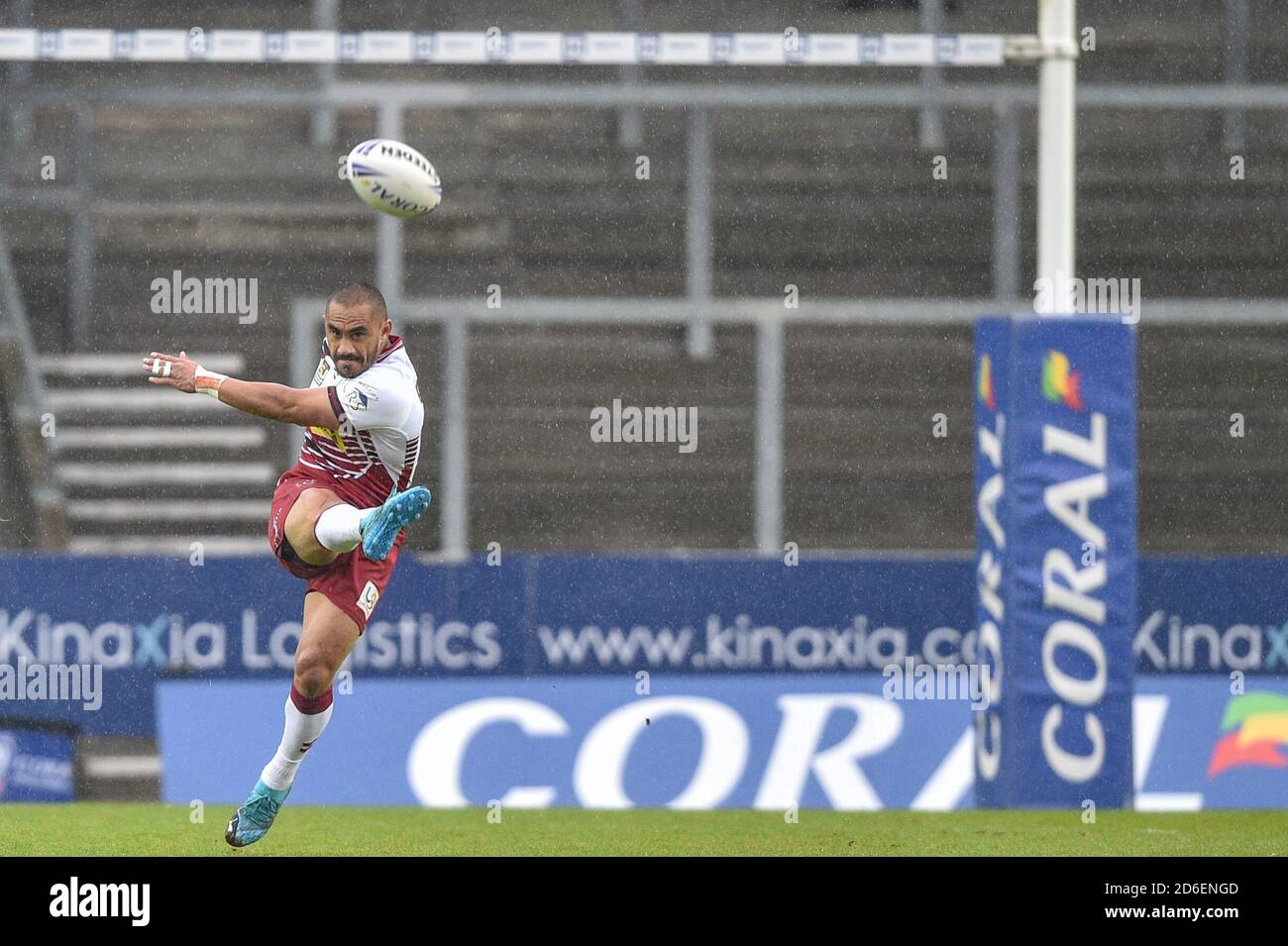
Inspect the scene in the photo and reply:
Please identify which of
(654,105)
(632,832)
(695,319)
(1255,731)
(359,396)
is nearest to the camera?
(359,396)

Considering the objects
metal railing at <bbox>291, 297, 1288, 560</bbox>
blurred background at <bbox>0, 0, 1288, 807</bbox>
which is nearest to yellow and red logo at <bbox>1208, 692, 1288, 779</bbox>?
metal railing at <bbox>291, 297, 1288, 560</bbox>

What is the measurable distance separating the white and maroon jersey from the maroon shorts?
0.27ft

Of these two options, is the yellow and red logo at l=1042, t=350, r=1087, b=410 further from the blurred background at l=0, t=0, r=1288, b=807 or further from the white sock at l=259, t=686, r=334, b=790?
the white sock at l=259, t=686, r=334, b=790

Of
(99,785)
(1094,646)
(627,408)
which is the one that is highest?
(627,408)

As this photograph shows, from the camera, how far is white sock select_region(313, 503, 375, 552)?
21.9 feet

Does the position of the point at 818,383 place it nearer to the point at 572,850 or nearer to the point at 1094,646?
the point at 1094,646

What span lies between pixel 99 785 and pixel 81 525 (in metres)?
2.41

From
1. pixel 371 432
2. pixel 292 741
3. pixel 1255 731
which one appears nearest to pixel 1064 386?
pixel 1255 731

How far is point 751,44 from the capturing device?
32.2 ft

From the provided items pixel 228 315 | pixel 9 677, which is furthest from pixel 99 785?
pixel 228 315

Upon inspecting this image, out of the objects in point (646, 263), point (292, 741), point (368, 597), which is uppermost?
point (646, 263)

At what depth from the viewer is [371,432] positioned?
22.6 ft

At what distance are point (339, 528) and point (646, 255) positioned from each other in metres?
6.85

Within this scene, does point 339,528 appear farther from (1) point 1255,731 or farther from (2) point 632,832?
(1) point 1255,731
